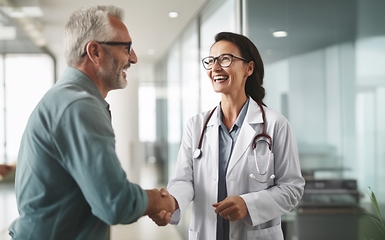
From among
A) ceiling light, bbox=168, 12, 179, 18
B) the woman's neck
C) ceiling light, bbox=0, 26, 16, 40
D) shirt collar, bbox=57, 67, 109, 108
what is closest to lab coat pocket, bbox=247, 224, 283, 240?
the woman's neck

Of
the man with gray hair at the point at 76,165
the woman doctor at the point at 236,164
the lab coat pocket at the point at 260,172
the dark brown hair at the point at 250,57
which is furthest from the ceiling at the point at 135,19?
the man with gray hair at the point at 76,165

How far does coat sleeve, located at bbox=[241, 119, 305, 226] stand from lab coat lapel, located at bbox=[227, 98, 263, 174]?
0.10 meters

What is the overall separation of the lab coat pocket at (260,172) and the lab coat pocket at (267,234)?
0.60 feet

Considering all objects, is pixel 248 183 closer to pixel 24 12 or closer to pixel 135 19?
pixel 135 19

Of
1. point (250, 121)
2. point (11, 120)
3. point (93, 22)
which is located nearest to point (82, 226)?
point (93, 22)

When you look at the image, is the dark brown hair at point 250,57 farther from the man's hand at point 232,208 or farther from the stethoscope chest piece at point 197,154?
the man's hand at point 232,208

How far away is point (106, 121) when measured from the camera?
1136mm

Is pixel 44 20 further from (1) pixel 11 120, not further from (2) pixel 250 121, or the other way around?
(2) pixel 250 121

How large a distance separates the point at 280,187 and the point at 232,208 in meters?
0.27

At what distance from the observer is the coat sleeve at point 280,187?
159 cm

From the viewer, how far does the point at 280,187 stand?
1655 millimetres

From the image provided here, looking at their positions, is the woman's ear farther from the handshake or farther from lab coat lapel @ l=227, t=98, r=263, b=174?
the handshake

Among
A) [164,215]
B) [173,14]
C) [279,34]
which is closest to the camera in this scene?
[164,215]

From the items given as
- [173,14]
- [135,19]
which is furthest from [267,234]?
[135,19]
